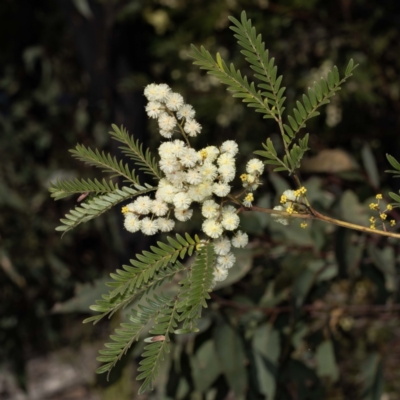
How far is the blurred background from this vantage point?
130cm

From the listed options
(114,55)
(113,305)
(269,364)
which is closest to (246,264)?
(269,364)

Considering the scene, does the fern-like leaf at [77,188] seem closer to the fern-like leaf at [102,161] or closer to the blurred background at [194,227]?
the fern-like leaf at [102,161]

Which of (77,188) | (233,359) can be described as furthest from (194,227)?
(77,188)

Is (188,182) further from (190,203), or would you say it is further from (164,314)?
(164,314)

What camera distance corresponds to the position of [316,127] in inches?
77.4

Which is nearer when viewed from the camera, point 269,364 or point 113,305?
point 113,305

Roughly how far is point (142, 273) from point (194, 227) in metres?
1.63

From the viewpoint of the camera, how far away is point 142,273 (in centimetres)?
59

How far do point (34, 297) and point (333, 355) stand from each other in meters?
1.25

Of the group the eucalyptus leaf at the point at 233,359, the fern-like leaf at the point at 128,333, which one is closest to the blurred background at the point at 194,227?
the eucalyptus leaf at the point at 233,359

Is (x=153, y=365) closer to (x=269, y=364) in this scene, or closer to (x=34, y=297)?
(x=269, y=364)

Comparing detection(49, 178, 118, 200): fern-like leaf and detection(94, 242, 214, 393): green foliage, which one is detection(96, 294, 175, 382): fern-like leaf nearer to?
detection(94, 242, 214, 393): green foliage

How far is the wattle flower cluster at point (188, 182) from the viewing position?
580 mm

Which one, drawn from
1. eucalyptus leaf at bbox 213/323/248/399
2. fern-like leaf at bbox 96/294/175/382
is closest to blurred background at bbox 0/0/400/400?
eucalyptus leaf at bbox 213/323/248/399
